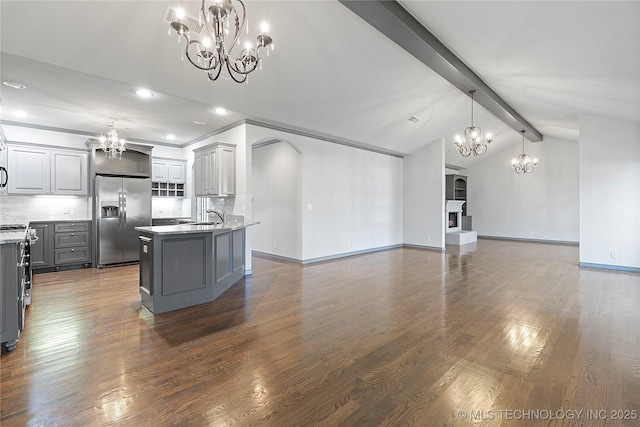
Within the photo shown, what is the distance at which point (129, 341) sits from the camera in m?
2.76

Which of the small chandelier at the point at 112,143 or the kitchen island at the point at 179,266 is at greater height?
the small chandelier at the point at 112,143

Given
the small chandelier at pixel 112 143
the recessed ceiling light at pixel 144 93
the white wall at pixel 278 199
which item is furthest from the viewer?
the white wall at pixel 278 199

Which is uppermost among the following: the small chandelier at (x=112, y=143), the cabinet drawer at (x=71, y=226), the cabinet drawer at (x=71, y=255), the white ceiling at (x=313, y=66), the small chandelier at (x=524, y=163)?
the white ceiling at (x=313, y=66)

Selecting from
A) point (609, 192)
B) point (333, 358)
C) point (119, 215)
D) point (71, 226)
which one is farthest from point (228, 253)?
point (609, 192)

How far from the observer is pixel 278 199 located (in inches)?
283

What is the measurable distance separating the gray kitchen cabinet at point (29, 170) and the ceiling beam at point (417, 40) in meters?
6.21

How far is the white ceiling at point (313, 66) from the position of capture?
2818 mm

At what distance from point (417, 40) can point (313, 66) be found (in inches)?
53.2

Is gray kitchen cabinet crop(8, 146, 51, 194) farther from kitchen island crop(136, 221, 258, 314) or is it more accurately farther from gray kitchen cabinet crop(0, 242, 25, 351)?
gray kitchen cabinet crop(0, 242, 25, 351)

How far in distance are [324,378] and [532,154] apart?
11411 millimetres

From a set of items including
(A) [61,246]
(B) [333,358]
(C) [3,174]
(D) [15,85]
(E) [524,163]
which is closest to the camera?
(B) [333,358]

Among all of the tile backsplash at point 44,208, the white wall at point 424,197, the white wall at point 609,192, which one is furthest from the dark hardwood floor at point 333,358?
the white wall at point 424,197

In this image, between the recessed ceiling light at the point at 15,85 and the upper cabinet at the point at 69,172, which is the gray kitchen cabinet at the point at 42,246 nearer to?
the upper cabinet at the point at 69,172

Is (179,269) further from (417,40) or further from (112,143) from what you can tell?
(417,40)
